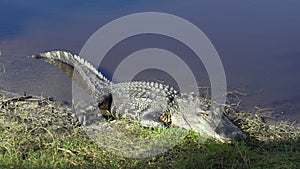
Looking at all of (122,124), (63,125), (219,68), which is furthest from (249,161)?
(219,68)

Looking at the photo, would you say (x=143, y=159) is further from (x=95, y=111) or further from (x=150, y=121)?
(x=95, y=111)

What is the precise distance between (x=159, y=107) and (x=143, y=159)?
1519mm

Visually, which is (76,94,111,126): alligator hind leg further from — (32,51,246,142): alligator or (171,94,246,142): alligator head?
(171,94,246,142): alligator head

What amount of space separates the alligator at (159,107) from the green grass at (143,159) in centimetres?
20

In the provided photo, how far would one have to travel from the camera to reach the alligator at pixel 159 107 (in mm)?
4628

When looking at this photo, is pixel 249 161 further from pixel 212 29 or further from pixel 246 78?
pixel 212 29

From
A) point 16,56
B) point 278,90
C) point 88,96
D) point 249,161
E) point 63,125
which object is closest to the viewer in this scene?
point 249,161

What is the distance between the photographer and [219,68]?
6914mm

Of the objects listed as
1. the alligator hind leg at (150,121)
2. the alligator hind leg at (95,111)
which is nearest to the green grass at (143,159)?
the alligator hind leg at (150,121)

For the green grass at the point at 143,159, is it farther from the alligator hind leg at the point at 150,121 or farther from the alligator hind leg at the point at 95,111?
the alligator hind leg at the point at 95,111

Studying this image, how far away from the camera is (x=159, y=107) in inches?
211

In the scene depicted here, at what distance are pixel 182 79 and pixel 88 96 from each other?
1.49 metres

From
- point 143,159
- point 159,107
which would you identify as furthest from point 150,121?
point 143,159

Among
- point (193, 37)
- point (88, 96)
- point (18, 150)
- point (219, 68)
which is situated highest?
point (193, 37)
